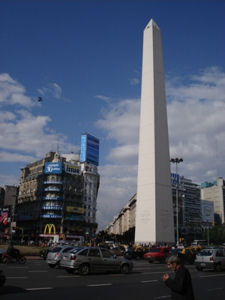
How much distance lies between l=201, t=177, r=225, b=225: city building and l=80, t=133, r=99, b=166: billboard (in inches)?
2947

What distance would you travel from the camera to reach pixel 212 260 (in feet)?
59.8

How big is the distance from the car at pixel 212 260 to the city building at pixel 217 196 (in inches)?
5266

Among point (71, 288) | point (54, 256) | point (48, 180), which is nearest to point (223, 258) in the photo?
point (54, 256)

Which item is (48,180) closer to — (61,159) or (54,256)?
(61,159)

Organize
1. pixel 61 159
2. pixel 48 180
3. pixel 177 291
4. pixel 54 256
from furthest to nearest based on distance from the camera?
1. pixel 61 159
2. pixel 48 180
3. pixel 54 256
4. pixel 177 291

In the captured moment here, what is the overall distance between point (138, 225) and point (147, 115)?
1283 centimetres

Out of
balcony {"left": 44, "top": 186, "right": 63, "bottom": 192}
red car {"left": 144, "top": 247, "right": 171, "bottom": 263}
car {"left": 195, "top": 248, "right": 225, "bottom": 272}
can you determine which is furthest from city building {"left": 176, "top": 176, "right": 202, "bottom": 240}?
car {"left": 195, "top": 248, "right": 225, "bottom": 272}

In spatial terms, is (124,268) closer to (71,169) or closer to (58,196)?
(58,196)

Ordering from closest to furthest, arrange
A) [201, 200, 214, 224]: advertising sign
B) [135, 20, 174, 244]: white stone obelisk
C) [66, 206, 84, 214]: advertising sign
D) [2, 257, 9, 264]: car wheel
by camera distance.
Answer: [2, 257, 9, 264]: car wheel → [135, 20, 174, 244]: white stone obelisk → [66, 206, 84, 214]: advertising sign → [201, 200, 214, 224]: advertising sign

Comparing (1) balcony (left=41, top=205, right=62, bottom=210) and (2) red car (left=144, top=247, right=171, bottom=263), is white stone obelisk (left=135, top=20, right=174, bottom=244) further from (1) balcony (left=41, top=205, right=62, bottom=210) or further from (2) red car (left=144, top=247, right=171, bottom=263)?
(1) balcony (left=41, top=205, right=62, bottom=210)

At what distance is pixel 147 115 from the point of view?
38.8 m

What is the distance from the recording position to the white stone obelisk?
36.1 meters

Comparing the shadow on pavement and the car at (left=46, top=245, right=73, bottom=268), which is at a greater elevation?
the car at (left=46, top=245, right=73, bottom=268)

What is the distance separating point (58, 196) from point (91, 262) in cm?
6790
